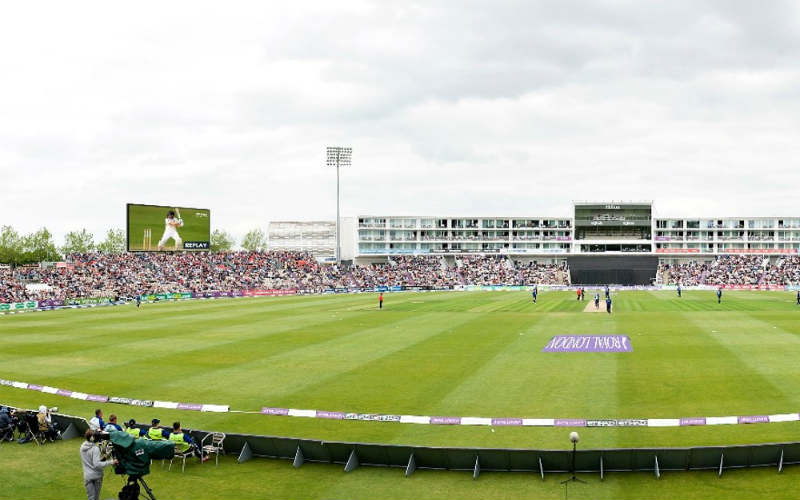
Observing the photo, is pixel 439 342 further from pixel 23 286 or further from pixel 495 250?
pixel 495 250

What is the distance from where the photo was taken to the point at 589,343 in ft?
117

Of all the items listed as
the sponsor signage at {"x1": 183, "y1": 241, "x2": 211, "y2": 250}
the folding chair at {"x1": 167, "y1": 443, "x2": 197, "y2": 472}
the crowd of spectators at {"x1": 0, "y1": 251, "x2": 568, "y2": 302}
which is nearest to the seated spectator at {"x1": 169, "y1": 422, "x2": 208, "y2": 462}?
the folding chair at {"x1": 167, "y1": 443, "x2": 197, "y2": 472}

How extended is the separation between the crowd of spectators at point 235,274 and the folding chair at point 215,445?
70.8 metres

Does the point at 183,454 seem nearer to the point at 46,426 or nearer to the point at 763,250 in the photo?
the point at 46,426

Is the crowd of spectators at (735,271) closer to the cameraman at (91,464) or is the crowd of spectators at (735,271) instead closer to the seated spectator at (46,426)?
the seated spectator at (46,426)

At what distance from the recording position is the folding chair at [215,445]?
1680 cm

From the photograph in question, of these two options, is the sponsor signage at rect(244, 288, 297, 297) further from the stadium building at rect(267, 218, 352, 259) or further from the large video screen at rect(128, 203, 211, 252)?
the stadium building at rect(267, 218, 352, 259)

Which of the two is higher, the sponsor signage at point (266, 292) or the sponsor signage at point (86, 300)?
the sponsor signage at point (86, 300)

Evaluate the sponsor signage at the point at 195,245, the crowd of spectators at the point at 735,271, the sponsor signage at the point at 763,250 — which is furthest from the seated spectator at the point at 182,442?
the sponsor signage at the point at 763,250

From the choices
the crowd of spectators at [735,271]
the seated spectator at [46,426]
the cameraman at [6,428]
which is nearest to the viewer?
the seated spectator at [46,426]

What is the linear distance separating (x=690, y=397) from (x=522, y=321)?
2707 cm

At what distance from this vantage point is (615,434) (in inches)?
712

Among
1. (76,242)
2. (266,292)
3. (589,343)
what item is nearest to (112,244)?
(76,242)

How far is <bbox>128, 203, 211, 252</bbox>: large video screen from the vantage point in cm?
9575
